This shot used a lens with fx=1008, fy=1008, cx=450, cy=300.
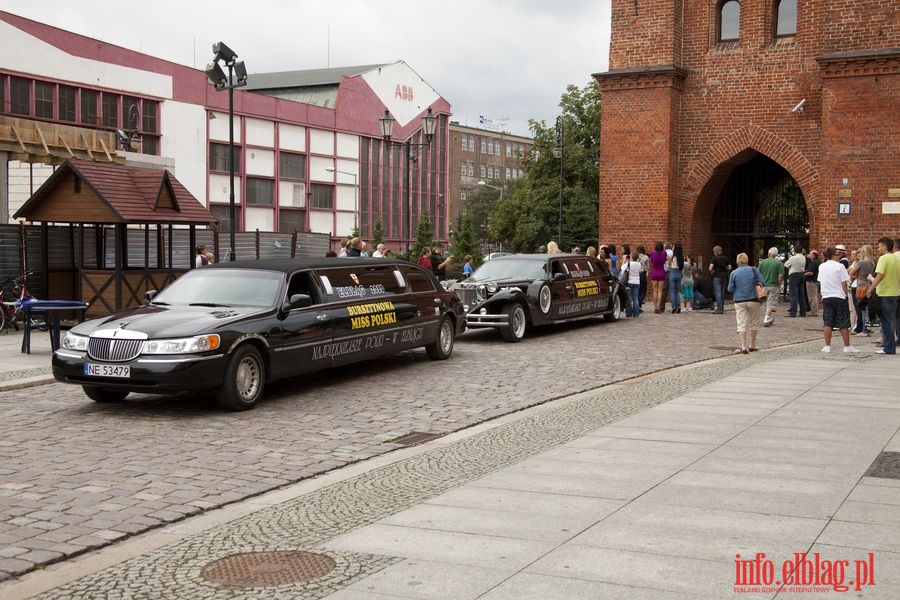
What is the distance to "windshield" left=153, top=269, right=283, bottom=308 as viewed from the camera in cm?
1129

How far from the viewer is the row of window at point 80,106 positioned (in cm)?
4884

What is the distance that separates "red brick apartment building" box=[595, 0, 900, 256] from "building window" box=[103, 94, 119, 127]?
3487 cm

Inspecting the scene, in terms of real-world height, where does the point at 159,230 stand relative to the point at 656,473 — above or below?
above

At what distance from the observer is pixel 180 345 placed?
9891 mm

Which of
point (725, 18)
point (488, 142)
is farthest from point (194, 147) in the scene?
point (488, 142)

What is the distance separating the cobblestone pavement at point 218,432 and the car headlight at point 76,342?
26.2 inches

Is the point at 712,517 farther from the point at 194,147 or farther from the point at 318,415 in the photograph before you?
the point at 194,147

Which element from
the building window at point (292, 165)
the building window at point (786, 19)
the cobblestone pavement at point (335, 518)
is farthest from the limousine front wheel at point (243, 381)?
the building window at point (292, 165)

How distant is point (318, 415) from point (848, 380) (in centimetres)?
670

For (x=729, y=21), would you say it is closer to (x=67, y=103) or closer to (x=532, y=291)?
(x=532, y=291)

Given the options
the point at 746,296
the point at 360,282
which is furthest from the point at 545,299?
the point at 360,282

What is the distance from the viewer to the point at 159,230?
66.0ft

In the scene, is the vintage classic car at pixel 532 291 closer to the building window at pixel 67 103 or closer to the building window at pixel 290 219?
the building window at pixel 67 103

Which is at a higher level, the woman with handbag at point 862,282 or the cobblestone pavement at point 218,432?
Answer: the woman with handbag at point 862,282
